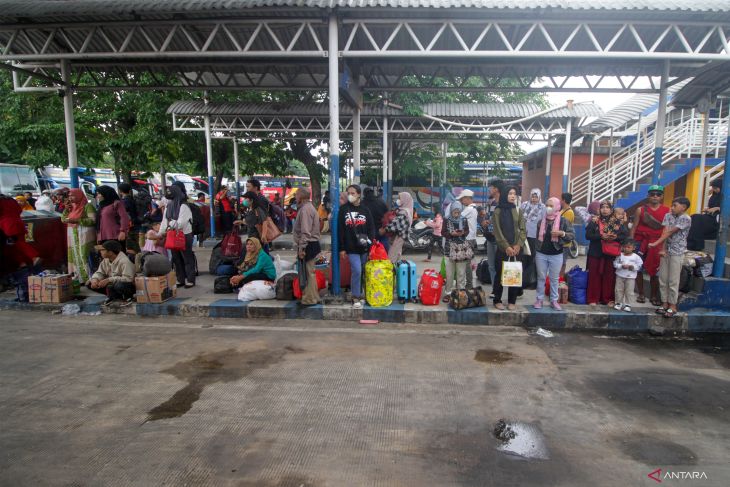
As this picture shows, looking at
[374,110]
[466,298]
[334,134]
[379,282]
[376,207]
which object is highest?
[374,110]

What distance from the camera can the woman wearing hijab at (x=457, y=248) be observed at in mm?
6965

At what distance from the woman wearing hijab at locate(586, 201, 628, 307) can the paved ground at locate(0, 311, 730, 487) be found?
1033mm

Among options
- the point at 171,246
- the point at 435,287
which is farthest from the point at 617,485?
the point at 171,246

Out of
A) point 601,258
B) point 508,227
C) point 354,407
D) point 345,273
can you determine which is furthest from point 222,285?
point 601,258

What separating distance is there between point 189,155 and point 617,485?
18.9 meters

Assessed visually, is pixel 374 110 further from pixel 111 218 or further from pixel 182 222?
pixel 111 218

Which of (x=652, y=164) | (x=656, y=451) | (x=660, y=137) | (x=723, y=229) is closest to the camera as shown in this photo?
(x=656, y=451)

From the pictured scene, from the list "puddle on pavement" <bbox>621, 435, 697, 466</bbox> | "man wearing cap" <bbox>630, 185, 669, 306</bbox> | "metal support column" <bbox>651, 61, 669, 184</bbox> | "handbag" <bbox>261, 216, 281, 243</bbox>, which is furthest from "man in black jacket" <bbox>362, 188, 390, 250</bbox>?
"metal support column" <bbox>651, 61, 669, 184</bbox>

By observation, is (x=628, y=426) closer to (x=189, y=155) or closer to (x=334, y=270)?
(x=334, y=270)

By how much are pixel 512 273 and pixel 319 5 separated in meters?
4.61

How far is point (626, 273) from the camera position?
255 inches

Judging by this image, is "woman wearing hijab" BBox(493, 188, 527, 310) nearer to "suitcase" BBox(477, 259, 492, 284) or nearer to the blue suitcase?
the blue suitcase

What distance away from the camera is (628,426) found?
3625 millimetres

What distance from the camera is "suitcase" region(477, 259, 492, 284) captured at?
8.45 meters
